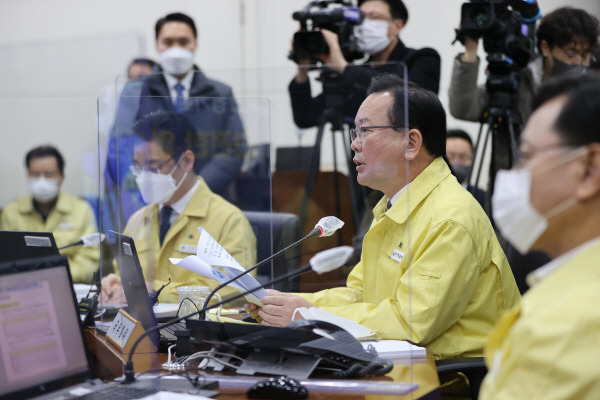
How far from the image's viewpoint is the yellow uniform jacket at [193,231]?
2416 mm

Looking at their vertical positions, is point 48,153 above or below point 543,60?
below

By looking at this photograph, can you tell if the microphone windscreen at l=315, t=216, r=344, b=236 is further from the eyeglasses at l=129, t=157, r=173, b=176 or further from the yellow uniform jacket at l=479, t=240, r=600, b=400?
the yellow uniform jacket at l=479, t=240, r=600, b=400

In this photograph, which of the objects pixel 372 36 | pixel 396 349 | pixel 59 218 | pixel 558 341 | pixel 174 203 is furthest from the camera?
pixel 59 218

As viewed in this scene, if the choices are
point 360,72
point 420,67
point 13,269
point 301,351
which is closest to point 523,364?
point 301,351

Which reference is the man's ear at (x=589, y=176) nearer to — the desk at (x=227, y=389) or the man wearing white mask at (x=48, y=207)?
the desk at (x=227, y=389)

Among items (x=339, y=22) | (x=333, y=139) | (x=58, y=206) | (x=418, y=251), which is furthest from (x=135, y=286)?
(x=58, y=206)

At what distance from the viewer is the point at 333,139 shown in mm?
2885

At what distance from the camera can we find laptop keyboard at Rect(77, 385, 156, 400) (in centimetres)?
143

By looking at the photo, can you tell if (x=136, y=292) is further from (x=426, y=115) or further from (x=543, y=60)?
(x=543, y=60)

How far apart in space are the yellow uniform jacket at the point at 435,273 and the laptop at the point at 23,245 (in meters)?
0.70

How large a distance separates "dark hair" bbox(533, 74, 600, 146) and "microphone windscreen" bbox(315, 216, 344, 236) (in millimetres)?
987

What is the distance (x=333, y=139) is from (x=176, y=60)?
120 centimetres

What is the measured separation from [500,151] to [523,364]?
7.12ft

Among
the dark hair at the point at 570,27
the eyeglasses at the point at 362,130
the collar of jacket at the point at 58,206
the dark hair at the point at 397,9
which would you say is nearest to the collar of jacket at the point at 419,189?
the eyeglasses at the point at 362,130
